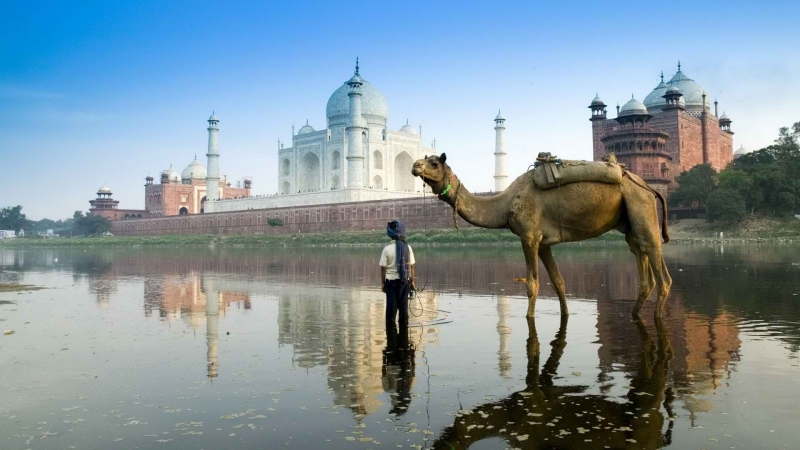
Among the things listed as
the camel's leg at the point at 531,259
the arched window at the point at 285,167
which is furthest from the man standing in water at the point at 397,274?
the arched window at the point at 285,167

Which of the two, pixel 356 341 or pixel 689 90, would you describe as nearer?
pixel 356 341

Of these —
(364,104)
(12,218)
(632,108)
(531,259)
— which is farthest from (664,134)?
(12,218)

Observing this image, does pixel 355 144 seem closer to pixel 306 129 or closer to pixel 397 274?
pixel 306 129

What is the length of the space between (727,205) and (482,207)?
132 feet

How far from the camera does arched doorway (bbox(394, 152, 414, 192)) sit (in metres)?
73.2

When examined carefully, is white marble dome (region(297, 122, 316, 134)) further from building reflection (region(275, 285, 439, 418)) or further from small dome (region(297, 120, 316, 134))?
building reflection (region(275, 285, 439, 418))

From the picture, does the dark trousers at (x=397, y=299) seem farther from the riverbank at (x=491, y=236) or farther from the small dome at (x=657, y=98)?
the small dome at (x=657, y=98)

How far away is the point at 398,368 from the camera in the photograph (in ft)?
18.2

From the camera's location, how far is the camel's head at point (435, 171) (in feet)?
25.8

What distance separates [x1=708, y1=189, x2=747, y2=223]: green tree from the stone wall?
1673 centimetres

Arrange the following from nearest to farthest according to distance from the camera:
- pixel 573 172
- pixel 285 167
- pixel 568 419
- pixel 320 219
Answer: pixel 568 419 < pixel 573 172 < pixel 320 219 < pixel 285 167

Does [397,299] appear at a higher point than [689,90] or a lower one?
lower

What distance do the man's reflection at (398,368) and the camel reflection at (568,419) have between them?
0.55m

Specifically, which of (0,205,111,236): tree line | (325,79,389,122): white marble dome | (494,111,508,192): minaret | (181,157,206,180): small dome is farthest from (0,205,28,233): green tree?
(494,111,508,192): minaret
